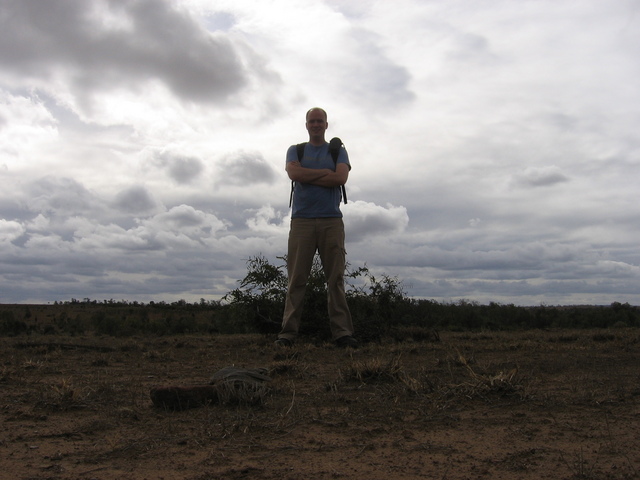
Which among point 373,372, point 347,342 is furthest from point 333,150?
point 373,372

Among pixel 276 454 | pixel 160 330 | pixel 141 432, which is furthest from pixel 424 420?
pixel 160 330

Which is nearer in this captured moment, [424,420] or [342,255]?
[424,420]

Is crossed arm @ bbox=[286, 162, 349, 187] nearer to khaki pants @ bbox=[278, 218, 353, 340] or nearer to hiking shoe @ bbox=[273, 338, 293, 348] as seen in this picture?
khaki pants @ bbox=[278, 218, 353, 340]

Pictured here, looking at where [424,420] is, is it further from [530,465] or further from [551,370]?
[551,370]

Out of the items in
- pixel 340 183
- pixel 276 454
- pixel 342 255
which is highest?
pixel 340 183

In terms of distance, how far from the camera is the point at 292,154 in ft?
19.3

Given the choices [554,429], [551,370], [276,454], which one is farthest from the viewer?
[551,370]

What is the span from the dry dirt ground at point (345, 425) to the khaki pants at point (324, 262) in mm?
1474

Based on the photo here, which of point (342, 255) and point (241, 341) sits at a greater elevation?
point (342, 255)

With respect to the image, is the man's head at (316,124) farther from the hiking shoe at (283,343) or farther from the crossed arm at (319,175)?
the hiking shoe at (283,343)

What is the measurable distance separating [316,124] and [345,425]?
152 inches

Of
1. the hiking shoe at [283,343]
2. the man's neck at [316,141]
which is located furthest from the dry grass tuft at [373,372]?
the man's neck at [316,141]

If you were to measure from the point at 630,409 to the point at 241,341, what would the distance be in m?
4.67

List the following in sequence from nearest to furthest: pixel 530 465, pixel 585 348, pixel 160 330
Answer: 1. pixel 530 465
2. pixel 585 348
3. pixel 160 330
